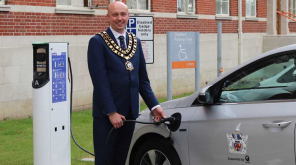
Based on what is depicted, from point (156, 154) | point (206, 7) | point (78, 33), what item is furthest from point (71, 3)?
point (156, 154)

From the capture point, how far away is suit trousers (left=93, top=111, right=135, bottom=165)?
5561 mm

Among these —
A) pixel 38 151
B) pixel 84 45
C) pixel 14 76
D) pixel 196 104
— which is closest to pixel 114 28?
pixel 196 104

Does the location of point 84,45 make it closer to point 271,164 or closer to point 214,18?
point 214,18

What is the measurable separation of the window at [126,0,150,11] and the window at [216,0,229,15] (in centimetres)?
496

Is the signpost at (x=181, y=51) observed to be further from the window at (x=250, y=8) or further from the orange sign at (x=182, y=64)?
the window at (x=250, y=8)

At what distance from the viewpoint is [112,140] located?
221 inches

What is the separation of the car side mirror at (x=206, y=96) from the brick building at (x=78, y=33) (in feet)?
24.4

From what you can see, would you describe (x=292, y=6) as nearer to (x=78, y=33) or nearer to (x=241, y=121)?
(x=78, y=33)

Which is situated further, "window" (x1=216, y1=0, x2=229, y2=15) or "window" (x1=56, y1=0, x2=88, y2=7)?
"window" (x1=216, y1=0, x2=229, y2=15)

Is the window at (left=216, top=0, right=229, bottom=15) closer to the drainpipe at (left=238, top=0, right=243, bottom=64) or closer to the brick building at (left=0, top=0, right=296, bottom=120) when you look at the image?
the brick building at (left=0, top=0, right=296, bottom=120)

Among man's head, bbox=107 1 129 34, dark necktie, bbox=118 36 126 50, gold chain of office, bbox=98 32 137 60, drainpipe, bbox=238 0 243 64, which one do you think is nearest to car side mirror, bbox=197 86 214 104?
gold chain of office, bbox=98 32 137 60

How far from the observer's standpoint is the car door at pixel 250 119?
5.29 meters

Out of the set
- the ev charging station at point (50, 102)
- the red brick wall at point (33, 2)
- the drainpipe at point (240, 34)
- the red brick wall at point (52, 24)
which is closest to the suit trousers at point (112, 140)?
the ev charging station at point (50, 102)

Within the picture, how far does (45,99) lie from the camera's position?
638 centimetres
